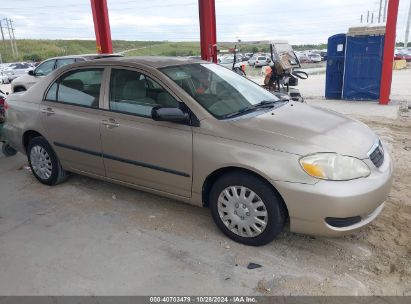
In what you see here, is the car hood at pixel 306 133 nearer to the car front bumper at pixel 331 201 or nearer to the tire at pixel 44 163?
the car front bumper at pixel 331 201

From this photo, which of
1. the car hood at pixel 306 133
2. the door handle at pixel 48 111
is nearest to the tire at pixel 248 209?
the car hood at pixel 306 133

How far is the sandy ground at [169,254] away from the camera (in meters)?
2.78

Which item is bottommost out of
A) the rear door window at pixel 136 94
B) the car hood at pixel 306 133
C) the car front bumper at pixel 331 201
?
the car front bumper at pixel 331 201

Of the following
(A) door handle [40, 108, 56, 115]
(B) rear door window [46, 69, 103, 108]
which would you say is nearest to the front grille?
(B) rear door window [46, 69, 103, 108]

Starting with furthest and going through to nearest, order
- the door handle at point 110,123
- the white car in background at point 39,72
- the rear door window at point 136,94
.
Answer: the white car in background at point 39,72 < the door handle at point 110,123 < the rear door window at point 136,94

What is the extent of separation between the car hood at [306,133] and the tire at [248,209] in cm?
34

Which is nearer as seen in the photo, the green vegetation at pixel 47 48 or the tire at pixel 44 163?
the tire at pixel 44 163

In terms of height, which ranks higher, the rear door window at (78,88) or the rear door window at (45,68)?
the rear door window at (78,88)

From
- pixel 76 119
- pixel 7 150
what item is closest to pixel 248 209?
pixel 76 119

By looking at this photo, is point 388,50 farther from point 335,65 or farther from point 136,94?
point 136,94

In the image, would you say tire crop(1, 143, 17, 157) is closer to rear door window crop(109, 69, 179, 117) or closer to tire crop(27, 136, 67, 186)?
tire crop(27, 136, 67, 186)

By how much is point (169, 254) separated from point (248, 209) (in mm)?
768

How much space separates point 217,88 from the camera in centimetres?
378

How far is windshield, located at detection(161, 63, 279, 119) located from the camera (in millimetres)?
3493
